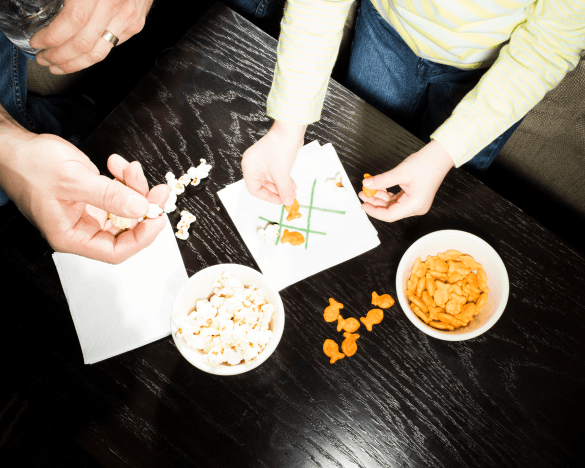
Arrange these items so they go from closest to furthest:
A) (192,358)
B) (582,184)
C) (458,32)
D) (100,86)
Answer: (192,358)
(458,32)
(582,184)
(100,86)

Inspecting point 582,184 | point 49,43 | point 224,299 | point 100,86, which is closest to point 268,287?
point 224,299

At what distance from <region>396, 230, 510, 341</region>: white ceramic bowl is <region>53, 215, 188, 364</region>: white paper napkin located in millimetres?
445

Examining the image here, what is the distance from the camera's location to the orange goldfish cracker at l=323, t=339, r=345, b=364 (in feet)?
2.44

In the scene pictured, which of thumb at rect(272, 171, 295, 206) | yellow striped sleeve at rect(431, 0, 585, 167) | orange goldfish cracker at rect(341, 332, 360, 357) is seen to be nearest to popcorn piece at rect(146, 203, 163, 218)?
thumb at rect(272, 171, 295, 206)

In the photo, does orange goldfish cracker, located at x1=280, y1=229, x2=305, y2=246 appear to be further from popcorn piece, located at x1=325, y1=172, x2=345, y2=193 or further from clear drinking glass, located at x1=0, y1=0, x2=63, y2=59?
clear drinking glass, located at x1=0, y1=0, x2=63, y2=59

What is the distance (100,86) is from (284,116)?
42.0 inches

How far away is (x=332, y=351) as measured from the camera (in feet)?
2.45

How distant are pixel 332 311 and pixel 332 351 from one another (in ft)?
0.25

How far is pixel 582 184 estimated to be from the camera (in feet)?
3.68

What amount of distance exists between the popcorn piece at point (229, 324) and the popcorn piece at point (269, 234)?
0.10 m

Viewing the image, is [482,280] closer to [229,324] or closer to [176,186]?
[229,324]

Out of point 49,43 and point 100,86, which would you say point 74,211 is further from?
point 100,86

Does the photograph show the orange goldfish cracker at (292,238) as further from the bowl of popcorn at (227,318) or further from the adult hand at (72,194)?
the adult hand at (72,194)

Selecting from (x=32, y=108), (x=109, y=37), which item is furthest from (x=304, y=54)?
(x=32, y=108)
